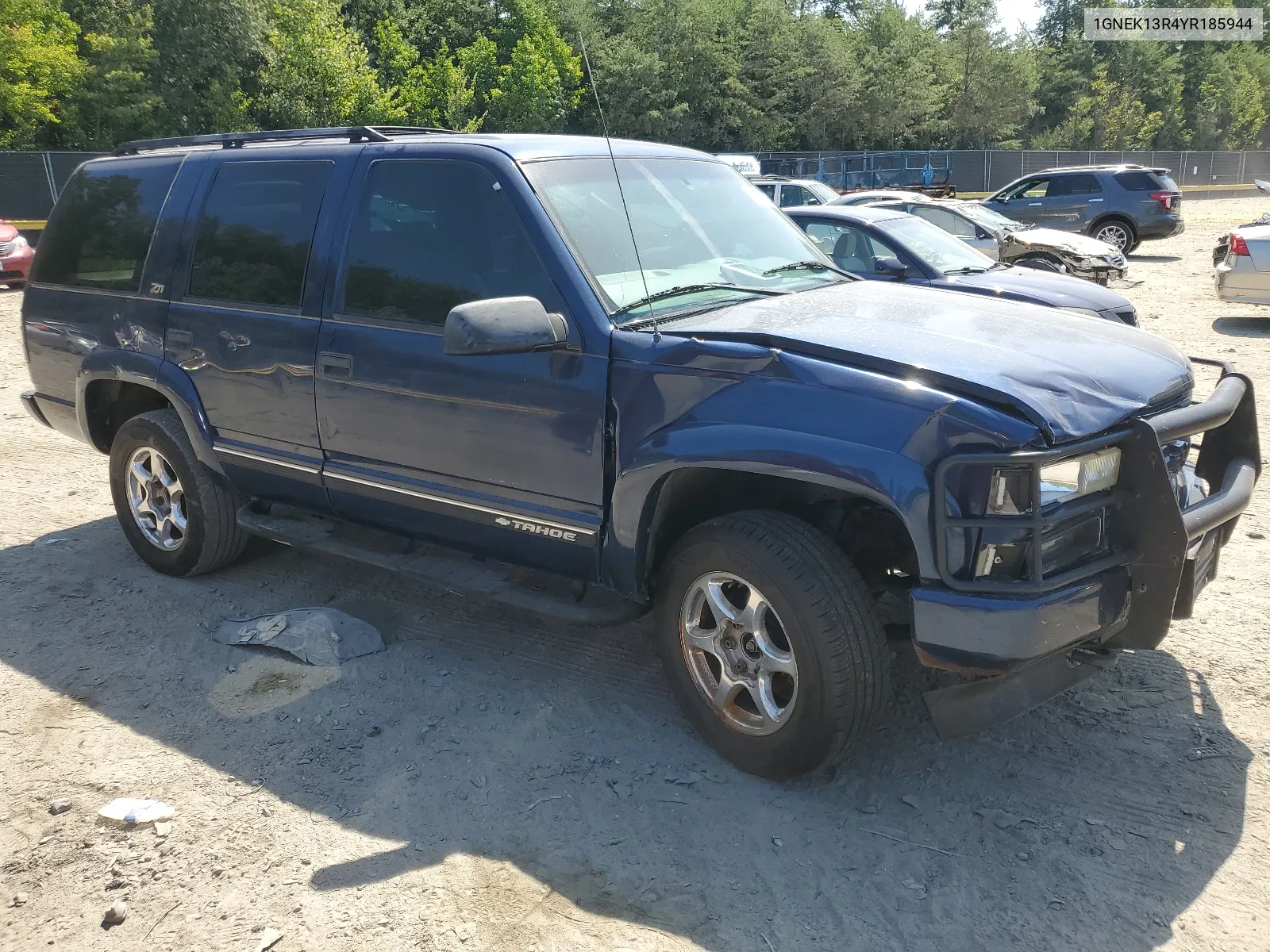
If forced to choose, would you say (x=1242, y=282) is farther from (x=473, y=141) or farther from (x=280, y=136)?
(x=280, y=136)

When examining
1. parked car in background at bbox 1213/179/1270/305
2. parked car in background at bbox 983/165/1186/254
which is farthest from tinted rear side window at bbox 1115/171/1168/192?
parked car in background at bbox 1213/179/1270/305

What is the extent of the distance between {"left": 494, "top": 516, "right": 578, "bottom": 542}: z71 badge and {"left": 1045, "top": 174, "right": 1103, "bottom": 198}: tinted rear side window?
19299 millimetres

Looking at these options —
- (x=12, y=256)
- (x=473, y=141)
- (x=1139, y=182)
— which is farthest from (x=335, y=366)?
(x=1139, y=182)

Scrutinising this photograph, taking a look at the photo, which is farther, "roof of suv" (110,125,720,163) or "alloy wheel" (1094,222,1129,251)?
"alloy wheel" (1094,222,1129,251)

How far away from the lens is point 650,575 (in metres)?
3.65

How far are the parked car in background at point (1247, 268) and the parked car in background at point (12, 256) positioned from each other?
1725 cm

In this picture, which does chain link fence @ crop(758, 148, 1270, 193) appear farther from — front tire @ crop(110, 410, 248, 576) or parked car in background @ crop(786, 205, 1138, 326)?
front tire @ crop(110, 410, 248, 576)

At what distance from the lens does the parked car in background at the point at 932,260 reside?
8.73 meters

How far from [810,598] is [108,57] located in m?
33.7

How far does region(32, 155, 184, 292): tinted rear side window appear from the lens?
5.07 m

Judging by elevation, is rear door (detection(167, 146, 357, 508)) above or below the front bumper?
above

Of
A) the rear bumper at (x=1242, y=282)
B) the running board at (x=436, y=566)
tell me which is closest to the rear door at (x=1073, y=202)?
the rear bumper at (x=1242, y=282)

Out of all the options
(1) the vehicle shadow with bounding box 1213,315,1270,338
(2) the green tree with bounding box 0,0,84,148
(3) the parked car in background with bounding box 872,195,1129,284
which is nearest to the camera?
(1) the vehicle shadow with bounding box 1213,315,1270,338

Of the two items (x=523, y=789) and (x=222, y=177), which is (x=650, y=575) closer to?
(x=523, y=789)
